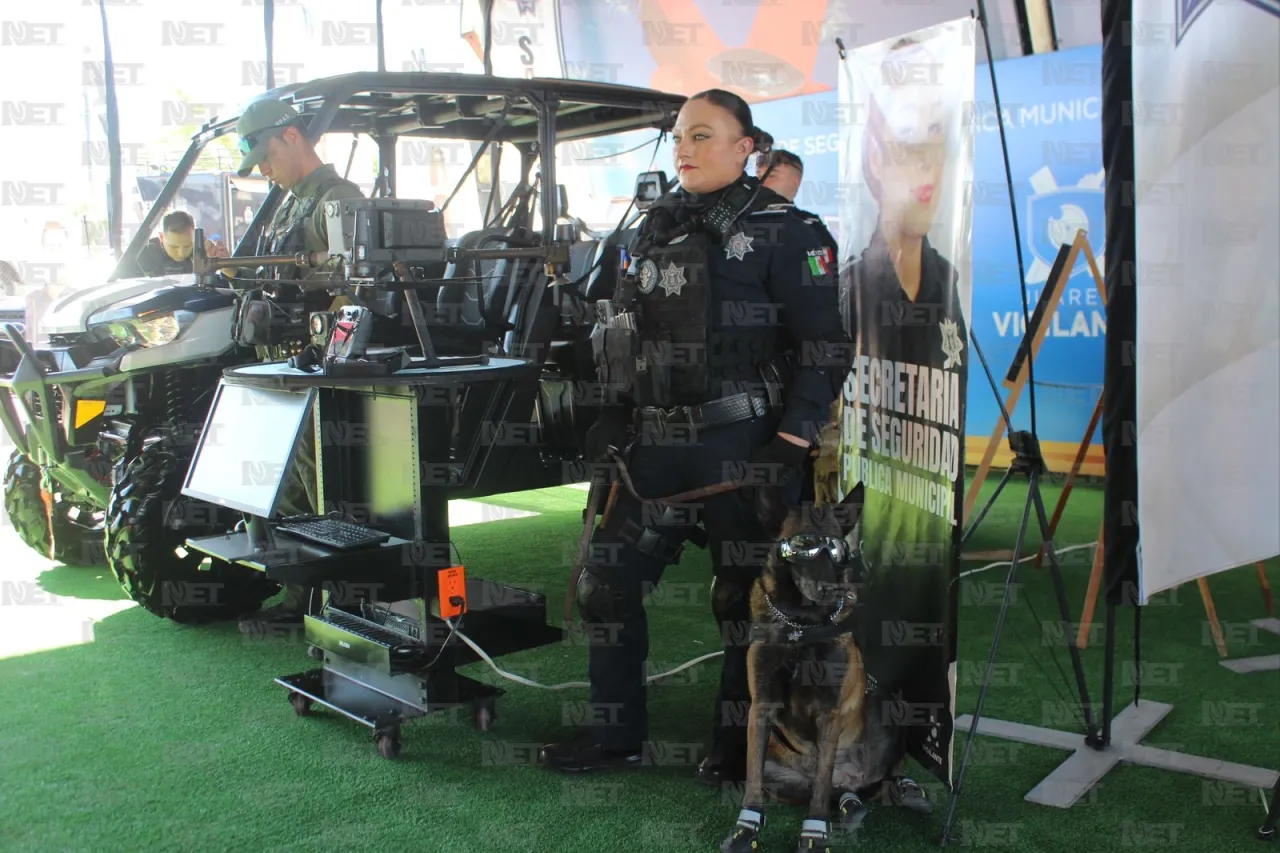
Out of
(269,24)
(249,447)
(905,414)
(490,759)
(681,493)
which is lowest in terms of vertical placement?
(490,759)

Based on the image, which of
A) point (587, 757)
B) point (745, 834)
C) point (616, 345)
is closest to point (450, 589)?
point (587, 757)

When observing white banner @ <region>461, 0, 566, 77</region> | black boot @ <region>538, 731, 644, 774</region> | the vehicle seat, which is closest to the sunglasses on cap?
the vehicle seat

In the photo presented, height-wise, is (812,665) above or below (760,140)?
below

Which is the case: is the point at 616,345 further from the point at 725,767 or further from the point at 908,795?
the point at 908,795

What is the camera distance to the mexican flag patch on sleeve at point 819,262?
2.77 metres

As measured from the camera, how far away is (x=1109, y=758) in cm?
304

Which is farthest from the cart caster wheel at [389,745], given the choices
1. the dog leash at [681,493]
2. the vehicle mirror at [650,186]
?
the vehicle mirror at [650,186]

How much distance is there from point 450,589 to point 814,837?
1335mm

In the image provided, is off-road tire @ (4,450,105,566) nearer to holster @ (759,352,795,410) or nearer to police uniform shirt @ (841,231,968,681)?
holster @ (759,352,795,410)

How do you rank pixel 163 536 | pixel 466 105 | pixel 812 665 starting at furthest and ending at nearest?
pixel 466 105 < pixel 163 536 < pixel 812 665

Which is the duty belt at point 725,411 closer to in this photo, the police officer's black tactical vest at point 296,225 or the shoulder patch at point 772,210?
the shoulder patch at point 772,210

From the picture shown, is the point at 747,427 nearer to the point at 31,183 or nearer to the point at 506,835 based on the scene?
the point at 506,835

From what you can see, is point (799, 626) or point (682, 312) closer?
point (799, 626)

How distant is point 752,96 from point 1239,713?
667 centimetres
